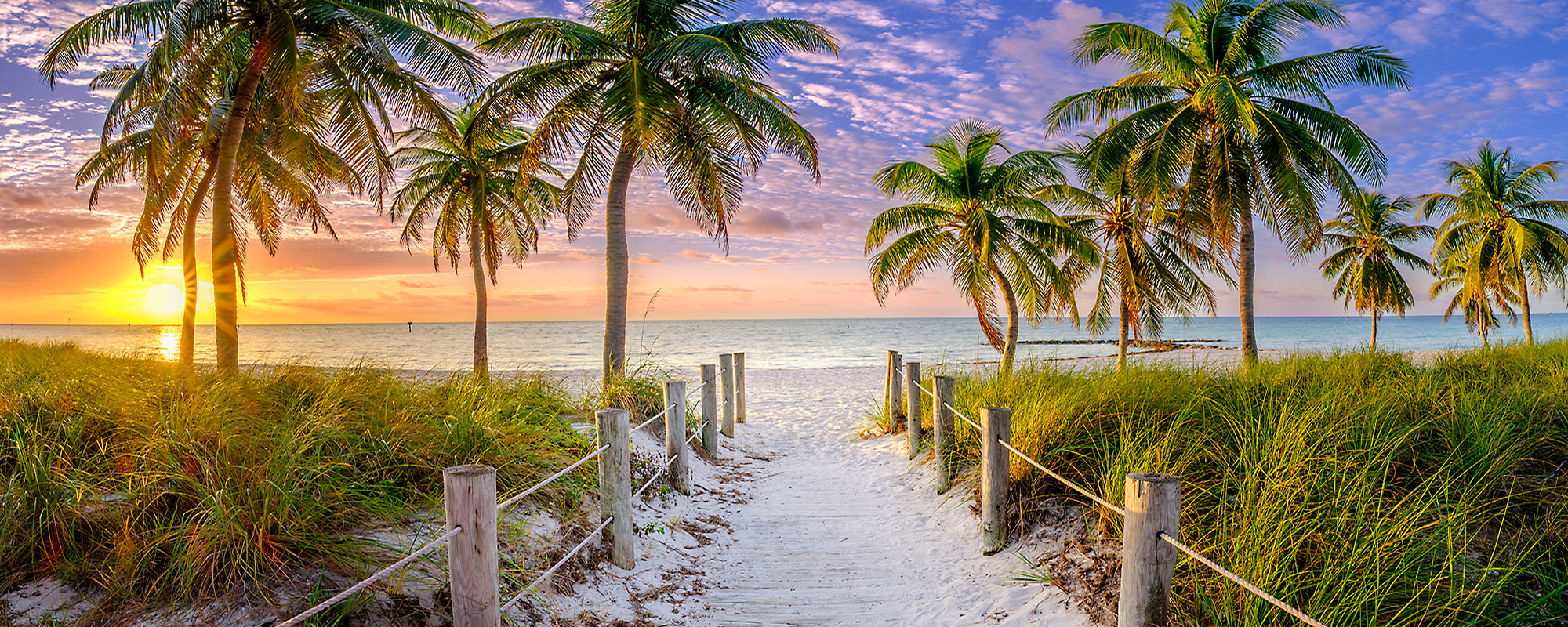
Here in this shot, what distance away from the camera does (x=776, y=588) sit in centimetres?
491

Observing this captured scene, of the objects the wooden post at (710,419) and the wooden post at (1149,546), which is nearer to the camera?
the wooden post at (1149,546)

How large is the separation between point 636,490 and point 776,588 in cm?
171

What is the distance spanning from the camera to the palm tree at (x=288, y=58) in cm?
924

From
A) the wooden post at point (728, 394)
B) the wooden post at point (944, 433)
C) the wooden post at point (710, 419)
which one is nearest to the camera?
the wooden post at point (944, 433)

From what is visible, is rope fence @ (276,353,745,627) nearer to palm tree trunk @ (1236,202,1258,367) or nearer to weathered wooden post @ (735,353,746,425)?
weathered wooden post @ (735,353,746,425)

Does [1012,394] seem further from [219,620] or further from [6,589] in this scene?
[6,589]

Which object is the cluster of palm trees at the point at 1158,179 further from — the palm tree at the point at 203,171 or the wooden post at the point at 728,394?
the palm tree at the point at 203,171

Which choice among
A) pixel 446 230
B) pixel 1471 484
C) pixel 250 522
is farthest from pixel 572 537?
pixel 446 230

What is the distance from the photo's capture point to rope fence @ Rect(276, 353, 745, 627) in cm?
300

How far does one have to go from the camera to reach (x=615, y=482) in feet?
15.7

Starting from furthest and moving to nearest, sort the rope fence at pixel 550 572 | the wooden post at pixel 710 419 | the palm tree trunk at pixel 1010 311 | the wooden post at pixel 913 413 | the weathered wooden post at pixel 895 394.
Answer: the palm tree trunk at pixel 1010 311 → the weathered wooden post at pixel 895 394 → the wooden post at pixel 710 419 → the wooden post at pixel 913 413 → the rope fence at pixel 550 572

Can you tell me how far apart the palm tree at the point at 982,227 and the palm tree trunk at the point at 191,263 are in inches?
561

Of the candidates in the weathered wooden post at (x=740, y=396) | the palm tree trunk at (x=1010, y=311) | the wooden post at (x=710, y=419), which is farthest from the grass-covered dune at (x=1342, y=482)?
the palm tree trunk at (x=1010, y=311)

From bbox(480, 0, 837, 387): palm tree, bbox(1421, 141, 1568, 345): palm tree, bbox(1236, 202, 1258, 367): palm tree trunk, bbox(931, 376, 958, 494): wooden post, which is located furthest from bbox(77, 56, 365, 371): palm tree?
bbox(1421, 141, 1568, 345): palm tree
